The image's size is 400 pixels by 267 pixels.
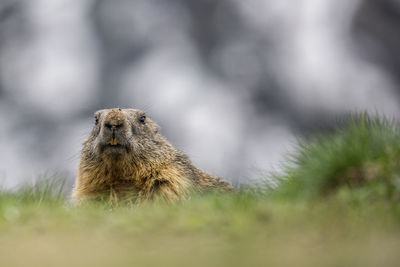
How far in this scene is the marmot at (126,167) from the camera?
7.32 meters

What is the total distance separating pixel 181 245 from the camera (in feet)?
13.8

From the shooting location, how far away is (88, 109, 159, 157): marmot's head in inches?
289

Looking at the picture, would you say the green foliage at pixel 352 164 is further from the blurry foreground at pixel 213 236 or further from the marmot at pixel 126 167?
the marmot at pixel 126 167

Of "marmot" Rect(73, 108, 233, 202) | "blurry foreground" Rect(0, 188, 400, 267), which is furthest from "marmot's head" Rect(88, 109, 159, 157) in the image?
"blurry foreground" Rect(0, 188, 400, 267)

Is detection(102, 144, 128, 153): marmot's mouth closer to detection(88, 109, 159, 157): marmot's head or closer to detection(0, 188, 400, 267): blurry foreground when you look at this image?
detection(88, 109, 159, 157): marmot's head

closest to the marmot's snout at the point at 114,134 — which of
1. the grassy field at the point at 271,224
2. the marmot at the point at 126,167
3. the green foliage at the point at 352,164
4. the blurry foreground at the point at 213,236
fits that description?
the marmot at the point at 126,167

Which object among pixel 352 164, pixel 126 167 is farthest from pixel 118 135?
pixel 352 164

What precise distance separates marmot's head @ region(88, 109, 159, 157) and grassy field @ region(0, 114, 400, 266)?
4.01 feet

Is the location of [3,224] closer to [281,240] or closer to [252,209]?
[252,209]

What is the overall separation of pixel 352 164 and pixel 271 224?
1.29 m

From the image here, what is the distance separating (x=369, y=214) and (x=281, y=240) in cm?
83

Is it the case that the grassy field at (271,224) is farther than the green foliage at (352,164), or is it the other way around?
the green foliage at (352,164)

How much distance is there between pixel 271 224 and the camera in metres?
4.49

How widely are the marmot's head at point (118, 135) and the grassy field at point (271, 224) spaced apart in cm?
122
